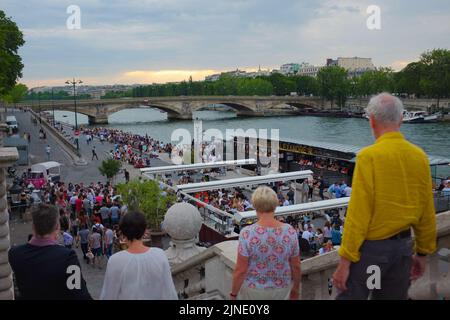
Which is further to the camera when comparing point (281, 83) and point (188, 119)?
point (281, 83)

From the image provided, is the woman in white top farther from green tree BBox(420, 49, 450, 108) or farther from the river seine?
green tree BBox(420, 49, 450, 108)

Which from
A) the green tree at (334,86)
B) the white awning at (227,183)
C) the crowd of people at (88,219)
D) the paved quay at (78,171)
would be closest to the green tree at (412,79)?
the green tree at (334,86)

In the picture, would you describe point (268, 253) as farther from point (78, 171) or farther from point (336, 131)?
point (336, 131)

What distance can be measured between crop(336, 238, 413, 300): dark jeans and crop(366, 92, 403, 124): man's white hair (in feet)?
2.07

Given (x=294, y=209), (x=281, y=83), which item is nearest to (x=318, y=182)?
(x=294, y=209)

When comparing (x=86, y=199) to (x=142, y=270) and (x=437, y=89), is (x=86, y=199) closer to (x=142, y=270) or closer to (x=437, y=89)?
(x=142, y=270)

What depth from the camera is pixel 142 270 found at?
115 inches

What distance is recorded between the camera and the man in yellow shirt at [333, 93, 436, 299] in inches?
104

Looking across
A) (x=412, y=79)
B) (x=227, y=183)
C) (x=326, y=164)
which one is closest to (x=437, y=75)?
(x=412, y=79)

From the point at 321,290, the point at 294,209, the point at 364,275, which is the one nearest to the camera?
the point at 364,275

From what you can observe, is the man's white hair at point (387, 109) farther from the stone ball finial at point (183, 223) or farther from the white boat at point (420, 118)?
the white boat at point (420, 118)

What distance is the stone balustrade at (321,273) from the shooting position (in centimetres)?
340

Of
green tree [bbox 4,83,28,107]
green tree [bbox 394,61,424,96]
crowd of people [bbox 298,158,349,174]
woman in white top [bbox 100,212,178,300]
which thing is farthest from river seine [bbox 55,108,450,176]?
woman in white top [bbox 100,212,178,300]
